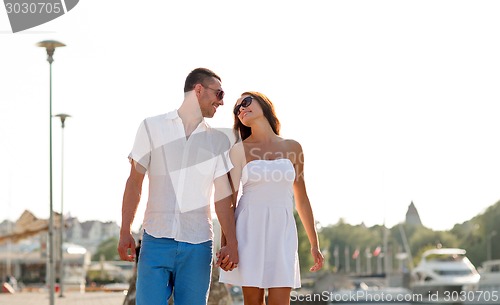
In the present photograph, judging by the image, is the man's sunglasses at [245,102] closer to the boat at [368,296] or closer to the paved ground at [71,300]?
the paved ground at [71,300]

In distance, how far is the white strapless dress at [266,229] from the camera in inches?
260

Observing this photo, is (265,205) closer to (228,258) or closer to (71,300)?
(228,258)

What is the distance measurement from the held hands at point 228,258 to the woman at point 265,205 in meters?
0.27

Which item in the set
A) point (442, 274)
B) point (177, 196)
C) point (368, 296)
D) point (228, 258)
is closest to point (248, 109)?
point (228, 258)

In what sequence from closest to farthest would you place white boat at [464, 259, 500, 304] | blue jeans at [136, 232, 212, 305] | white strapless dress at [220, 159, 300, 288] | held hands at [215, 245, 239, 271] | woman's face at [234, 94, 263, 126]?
1. blue jeans at [136, 232, 212, 305]
2. held hands at [215, 245, 239, 271]
3. white strapless dress at [220, 159, 300, 288]
4. woman's face at [234, 94, 263, 126]
5. white boat at [464, 259, 500, 304]

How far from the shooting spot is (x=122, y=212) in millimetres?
5707

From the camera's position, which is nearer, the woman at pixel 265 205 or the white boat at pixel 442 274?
the woman at pixel 265 205

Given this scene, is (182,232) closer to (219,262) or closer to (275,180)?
(219,262)

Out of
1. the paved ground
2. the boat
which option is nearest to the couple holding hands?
the paved ground

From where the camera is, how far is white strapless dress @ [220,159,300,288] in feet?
21.6

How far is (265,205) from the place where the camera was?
6.70 metres

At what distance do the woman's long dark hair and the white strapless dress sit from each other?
228 mm

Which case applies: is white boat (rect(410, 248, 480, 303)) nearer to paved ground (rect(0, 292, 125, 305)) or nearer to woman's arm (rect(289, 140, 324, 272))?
paved ground (rect(0, 292, 125, 305))

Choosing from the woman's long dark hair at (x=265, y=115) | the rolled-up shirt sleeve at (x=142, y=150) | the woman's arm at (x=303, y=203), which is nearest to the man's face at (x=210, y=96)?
the rolled-up shirt sleeve at (x=142, y=150)
